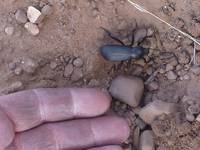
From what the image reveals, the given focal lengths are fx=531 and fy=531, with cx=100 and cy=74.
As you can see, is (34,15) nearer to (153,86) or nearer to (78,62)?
(78,62)

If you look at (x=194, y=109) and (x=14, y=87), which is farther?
(x=14, y=87)

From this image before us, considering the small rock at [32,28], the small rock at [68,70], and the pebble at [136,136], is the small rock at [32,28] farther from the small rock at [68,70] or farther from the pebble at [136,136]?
the pebble at [136,136]

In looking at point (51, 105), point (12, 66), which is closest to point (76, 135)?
point (51, 105)

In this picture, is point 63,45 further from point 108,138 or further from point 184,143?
point 184,143

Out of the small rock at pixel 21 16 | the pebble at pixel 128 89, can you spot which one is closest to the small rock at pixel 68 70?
the pebble at pixel 128 89

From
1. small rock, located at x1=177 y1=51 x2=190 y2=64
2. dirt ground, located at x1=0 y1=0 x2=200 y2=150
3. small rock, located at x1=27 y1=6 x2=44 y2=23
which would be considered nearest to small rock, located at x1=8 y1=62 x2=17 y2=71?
dirt ground, located at x1=0 y1=0 x2=200 y2=150

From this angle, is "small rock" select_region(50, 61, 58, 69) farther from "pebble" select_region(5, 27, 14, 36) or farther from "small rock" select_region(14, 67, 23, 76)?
"pebble" select_region(5, 27, 14, 36)
